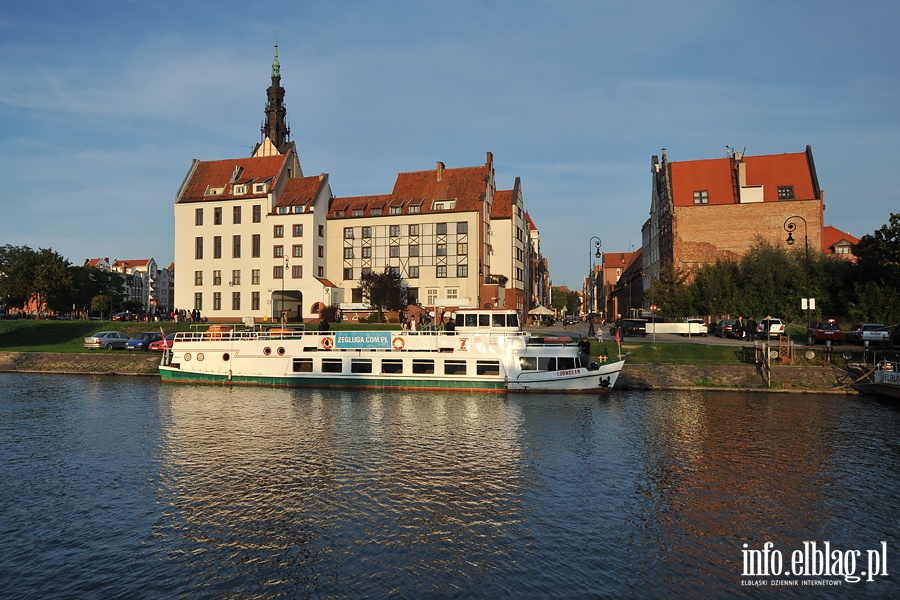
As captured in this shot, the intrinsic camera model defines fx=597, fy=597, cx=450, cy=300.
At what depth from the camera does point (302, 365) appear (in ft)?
131

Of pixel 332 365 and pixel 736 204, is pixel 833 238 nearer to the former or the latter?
pixel 736 204

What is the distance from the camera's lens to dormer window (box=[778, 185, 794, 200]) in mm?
73787

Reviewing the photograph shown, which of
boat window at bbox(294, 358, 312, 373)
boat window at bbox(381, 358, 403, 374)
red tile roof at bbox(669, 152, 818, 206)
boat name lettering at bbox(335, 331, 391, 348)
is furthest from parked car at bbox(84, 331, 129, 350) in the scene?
red tile roof at bbox(669, 152, 818, 206)

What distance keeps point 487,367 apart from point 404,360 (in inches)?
212

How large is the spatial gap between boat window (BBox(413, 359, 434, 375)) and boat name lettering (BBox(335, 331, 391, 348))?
2.26 metres

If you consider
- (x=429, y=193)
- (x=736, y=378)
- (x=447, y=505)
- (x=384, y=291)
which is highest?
(x=429, y=193)

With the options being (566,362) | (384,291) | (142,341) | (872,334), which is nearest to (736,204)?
(872,334)

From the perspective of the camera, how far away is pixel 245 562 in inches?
489

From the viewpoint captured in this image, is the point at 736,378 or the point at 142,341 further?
the point at 142,341

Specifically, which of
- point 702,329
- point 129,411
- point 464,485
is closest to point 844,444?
point 464,485

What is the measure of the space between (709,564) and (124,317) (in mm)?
80999

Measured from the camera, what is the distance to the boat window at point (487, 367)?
3691 cm

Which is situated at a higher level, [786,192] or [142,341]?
[786,192]

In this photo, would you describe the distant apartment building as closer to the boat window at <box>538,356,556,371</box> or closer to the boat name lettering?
the boat name lettering
